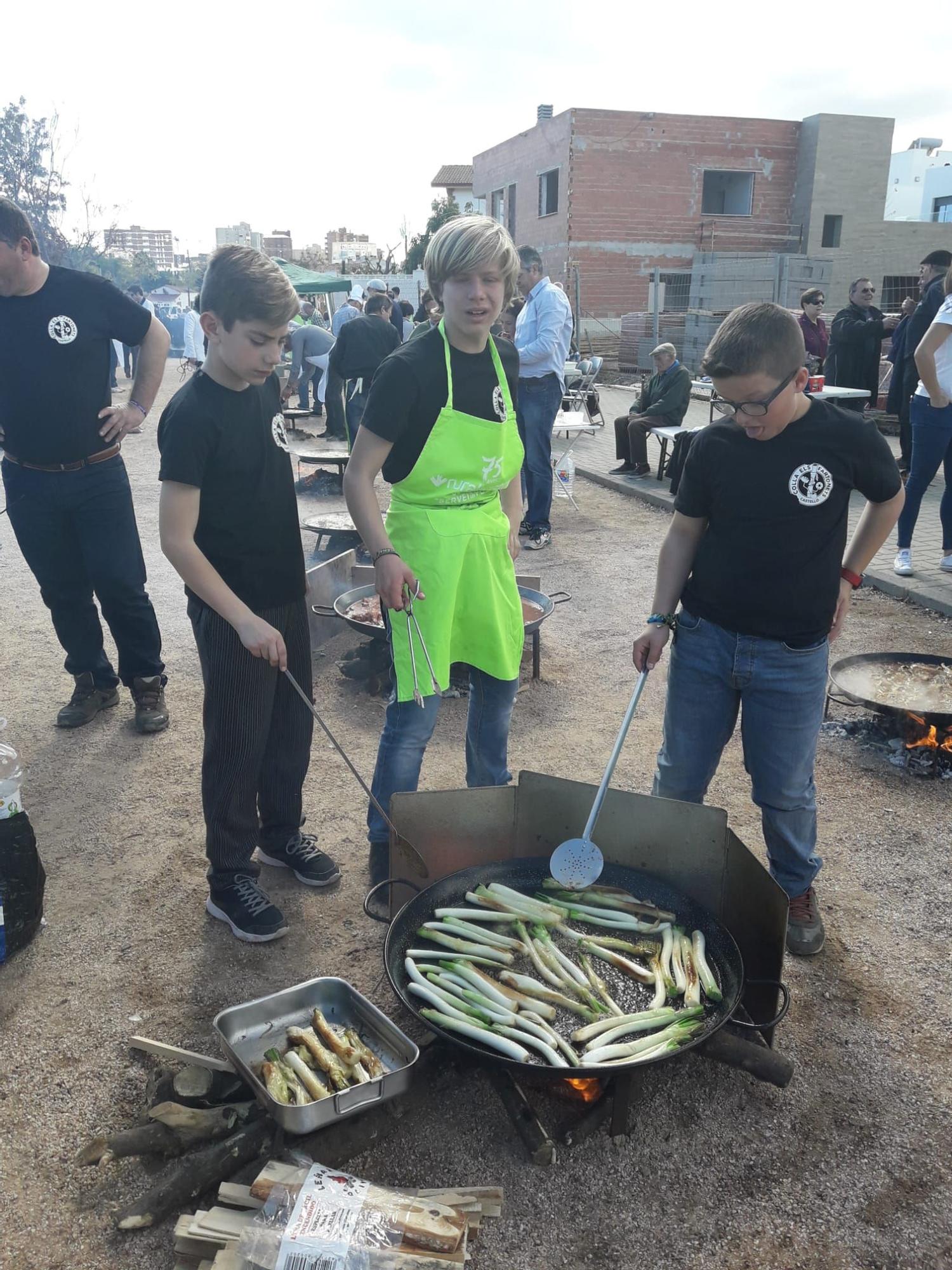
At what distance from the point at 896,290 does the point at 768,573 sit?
20921mm

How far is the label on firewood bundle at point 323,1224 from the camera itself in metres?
1.89

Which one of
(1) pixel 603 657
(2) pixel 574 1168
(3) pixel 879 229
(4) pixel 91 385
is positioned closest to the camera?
(2) pixel 574 1168

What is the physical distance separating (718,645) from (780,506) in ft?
1.59

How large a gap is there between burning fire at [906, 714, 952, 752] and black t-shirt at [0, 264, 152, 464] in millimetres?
4266

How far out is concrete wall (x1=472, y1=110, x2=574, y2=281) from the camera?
28.9 m

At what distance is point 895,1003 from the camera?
2.93m

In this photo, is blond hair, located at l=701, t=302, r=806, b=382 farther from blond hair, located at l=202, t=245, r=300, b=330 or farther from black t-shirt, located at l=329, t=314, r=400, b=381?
black t-shirt, located at l=329, t=314, r=400, b=381

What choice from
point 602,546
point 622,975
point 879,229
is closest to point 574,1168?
point 622,975

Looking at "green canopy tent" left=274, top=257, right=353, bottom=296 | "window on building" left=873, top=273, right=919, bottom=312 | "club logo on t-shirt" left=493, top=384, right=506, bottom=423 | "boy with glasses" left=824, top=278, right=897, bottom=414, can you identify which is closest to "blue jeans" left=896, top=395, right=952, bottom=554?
"club logo on t-shirt" left=493, top=384, right=506, bottom=423

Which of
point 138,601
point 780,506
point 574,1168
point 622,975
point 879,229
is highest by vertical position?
point 879,229

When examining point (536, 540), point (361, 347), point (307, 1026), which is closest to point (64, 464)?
point (307, 1026)

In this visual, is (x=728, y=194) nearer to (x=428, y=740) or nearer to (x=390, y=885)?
(x=428, y=740)

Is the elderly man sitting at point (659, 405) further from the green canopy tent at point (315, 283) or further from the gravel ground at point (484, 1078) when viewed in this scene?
the green canopy tent at point (315, 283)

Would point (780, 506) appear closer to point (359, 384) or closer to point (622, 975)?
point (622, 975)
